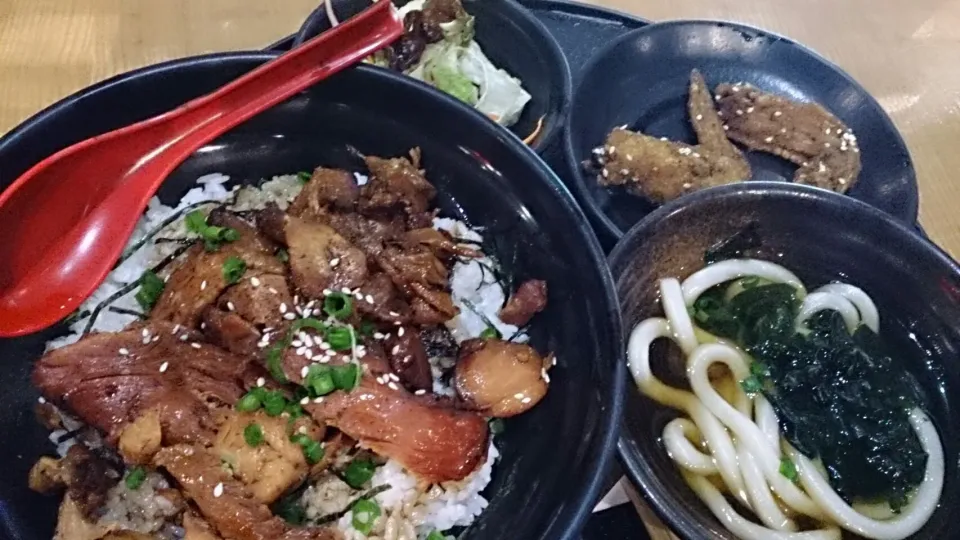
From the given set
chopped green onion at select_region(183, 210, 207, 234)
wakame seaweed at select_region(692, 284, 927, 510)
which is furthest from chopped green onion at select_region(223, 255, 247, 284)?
wakame seaweed at select_region(692, 284, 927, 510)

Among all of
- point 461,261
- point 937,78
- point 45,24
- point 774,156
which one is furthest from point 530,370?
point 937,78

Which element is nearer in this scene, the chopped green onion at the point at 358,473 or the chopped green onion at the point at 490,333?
the chopped green onion at the point at 358,473

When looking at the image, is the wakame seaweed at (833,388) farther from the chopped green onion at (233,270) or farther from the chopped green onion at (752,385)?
the chopped green onion at (233,270)

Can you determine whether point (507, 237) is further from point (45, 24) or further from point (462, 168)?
point (45, 24)

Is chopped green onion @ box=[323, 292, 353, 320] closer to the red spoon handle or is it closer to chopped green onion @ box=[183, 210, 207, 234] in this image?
chopped green onion @ box=[183, 210, 207, 234]

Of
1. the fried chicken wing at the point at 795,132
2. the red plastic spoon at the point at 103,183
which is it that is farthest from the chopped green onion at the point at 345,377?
the fried chicken wing at the point at 795,132

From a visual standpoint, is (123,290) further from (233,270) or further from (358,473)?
(358,473)

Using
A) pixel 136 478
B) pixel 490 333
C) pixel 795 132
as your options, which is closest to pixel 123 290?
pixel 136 478
